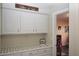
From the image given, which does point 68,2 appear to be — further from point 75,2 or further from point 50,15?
point 50,15

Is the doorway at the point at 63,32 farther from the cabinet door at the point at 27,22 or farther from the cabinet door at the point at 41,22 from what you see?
the cabinet door at the point at 27,22

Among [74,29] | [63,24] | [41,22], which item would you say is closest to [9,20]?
[41,22]

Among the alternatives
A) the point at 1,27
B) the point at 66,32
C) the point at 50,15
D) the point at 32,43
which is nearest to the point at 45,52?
the point at 32,43

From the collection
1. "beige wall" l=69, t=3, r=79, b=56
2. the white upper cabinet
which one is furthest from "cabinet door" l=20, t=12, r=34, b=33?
"beige wall" l=69, t=3, r=79, b=56

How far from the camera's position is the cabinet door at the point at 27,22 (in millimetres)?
1597

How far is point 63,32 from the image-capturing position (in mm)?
1487

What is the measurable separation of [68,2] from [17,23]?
71 cm

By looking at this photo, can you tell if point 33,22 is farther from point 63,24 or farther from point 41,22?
point 63,24

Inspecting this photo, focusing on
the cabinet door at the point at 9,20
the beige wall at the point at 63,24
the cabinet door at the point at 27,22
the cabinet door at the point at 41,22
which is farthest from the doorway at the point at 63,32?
the cabinet door at the point at 9,20

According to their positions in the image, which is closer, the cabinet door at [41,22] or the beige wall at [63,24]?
the beige wall at [63,24]

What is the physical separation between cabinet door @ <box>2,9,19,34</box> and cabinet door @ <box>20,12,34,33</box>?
8 centimetres

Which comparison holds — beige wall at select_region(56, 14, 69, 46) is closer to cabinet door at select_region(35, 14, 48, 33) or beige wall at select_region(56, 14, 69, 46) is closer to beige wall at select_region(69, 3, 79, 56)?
beige wall at select_region(69, 3, 79, 56)

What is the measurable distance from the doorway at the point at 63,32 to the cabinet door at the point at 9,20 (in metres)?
0.55

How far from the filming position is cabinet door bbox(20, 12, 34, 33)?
160 cm
